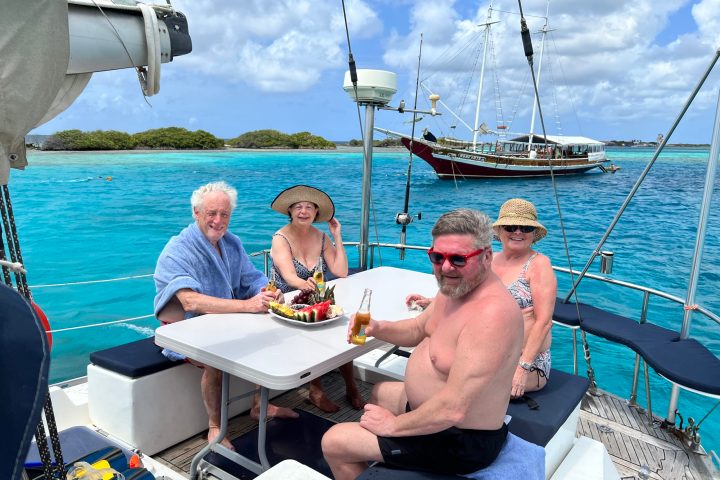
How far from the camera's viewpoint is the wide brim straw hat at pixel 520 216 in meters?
2.48

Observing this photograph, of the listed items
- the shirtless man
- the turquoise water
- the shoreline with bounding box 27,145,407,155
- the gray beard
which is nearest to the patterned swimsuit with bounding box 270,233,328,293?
the shirtless man

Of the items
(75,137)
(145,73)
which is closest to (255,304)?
(145,73)

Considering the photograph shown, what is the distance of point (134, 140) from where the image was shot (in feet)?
193

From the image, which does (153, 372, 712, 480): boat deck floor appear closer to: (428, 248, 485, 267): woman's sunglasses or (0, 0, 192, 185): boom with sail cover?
(428, 248, 485, 267): woman's sunglasses

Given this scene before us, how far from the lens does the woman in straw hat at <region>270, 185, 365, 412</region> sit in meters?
3.01

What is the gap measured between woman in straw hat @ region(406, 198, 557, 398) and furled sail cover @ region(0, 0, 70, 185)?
6.26 feet

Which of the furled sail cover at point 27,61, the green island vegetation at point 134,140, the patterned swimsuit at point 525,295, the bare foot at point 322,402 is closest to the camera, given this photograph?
the furled sail cover at point 27,61

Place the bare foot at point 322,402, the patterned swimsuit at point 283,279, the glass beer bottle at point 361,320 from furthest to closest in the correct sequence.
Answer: the patterned swimsuit at point 283,279
the bare foot at point 322,402
the glass beer bottle at point 361,320

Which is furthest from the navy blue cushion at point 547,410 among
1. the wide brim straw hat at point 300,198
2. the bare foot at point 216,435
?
the wide brim straw hat at point 300,198

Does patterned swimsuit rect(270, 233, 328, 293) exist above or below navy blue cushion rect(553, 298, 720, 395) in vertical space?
above

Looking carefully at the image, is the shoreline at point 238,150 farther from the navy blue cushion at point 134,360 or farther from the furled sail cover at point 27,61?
the furled sail cover at point 27,61

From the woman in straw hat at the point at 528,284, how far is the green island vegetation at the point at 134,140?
60685 mm

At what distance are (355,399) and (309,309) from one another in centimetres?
108

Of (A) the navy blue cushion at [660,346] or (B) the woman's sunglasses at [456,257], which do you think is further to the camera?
(A) the navy blue cushion at [660,346]
